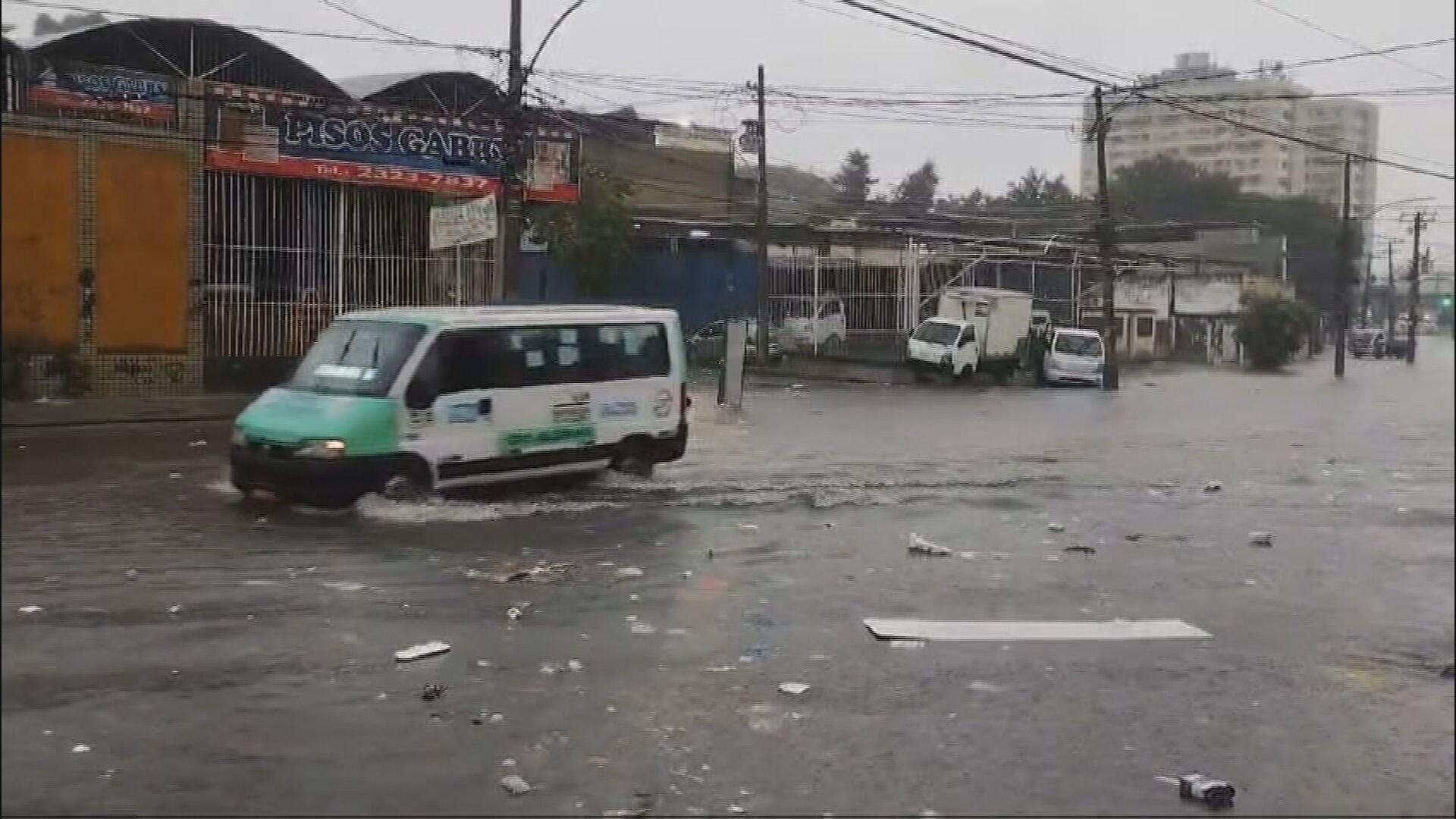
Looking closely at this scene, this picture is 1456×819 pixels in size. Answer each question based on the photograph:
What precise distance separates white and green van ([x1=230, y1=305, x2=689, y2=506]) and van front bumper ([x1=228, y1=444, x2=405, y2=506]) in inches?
0.4

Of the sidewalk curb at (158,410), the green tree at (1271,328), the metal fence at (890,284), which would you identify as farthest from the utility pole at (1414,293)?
the metal fence at (890,284)

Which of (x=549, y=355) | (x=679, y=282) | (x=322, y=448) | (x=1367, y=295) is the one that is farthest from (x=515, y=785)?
(x=679, y=282)

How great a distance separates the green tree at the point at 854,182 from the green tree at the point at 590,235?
109 inches

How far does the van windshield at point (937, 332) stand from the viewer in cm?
1247

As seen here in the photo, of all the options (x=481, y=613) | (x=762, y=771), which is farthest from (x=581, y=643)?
(x=762, y=771)

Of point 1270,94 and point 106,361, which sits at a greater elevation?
point 1270,94

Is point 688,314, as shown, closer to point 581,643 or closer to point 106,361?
point 581,643

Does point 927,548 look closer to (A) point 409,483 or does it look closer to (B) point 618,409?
(B) point 618,409

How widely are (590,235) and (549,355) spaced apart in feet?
24.3

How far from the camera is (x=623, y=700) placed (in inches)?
223

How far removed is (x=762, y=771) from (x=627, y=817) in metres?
0.62

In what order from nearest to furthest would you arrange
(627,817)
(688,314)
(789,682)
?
(627,817)
(789,682)
(688,314)

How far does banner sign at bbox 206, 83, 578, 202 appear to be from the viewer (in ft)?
42.2

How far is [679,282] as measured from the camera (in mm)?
18281
